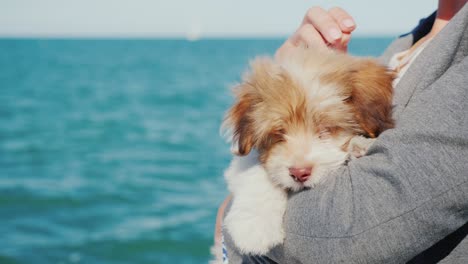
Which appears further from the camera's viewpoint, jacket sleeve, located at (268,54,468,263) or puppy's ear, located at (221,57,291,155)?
puppy's ear, located at (221,57,291,155)

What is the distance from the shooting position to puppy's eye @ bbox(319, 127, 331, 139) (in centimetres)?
282

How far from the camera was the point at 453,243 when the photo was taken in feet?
7.53

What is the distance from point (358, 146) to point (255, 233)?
637mm

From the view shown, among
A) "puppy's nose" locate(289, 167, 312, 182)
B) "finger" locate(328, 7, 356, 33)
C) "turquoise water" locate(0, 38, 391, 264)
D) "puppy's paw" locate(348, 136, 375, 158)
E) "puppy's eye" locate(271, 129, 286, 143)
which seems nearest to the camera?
"puppy's nose" locate(289, 167, 312, 182)

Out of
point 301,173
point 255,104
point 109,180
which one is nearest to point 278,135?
point 255,104

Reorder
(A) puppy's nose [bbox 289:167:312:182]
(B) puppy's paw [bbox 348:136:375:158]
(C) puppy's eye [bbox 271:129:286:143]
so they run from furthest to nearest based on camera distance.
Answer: (C) puppy's eye [bbox 271:129:286:143] → (B) puppy's paw [bbox 348:136:375:158] → (A) puppy's nose [bbox 289:167:312:182]

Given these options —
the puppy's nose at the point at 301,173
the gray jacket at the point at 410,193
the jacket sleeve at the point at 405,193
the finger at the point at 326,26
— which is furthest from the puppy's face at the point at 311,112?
the jacket sleeve at the point at 405,193

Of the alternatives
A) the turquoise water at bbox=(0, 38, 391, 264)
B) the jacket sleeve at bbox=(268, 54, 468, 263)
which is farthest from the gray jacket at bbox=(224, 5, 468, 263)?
the turquoise water at bbox=(0, 38, 391, 264)

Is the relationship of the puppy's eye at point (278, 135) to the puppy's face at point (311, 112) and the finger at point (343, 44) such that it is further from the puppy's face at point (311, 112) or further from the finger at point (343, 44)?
the finger at point (343, 44)

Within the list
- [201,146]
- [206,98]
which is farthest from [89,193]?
[206,98]

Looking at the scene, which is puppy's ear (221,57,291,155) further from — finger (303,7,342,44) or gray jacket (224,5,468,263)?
gray jacket (224,5,468,263)

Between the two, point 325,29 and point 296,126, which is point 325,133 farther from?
point 325,29

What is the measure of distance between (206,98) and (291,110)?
32.9 metres

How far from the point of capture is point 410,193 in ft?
6.89
